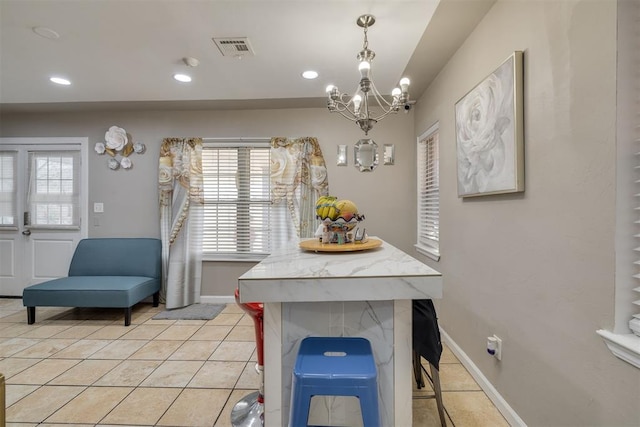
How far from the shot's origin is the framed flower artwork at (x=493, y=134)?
1.47 m

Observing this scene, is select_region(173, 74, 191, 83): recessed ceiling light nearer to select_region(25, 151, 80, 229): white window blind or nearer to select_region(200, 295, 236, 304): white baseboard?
select_region(25, 151, 80, 229): white window blind

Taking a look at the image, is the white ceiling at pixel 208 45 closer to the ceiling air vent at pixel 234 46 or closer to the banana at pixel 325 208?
the ceiling air vent at pixel 234 46

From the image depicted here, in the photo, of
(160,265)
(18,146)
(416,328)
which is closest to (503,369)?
(416,328)

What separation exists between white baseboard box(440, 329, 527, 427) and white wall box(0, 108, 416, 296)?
4.77 feet

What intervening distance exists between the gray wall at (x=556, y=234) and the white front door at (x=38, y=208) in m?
4.67

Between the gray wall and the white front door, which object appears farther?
the white front door

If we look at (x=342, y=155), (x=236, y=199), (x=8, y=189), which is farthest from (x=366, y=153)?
(x=8, y=189)

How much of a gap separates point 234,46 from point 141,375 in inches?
101

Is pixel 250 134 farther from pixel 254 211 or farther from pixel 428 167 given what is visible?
pixel 428 167

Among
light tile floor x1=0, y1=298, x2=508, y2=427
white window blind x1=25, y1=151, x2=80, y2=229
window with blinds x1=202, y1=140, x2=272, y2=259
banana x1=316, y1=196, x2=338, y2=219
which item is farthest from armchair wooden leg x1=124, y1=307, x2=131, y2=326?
banana x1=316, y1=196, x2=338, y2=219

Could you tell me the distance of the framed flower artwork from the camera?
147 cm

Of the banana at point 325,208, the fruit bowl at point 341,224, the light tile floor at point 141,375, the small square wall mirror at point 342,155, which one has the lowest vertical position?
the light tile floor at point 141,375

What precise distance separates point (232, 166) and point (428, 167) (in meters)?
2.40

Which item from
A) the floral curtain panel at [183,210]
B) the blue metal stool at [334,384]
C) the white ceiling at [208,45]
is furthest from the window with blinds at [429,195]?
the floral curtain panel at [183,210]
